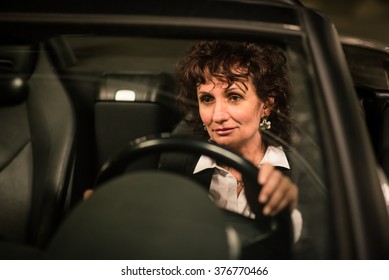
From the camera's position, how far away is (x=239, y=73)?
1.61m

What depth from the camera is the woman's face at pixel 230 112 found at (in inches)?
60.5

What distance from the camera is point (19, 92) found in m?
1.57

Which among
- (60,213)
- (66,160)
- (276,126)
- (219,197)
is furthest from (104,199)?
(276,126)

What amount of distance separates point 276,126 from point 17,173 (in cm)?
89

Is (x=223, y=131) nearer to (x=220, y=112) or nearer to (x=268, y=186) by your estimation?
(x=220, y=112)

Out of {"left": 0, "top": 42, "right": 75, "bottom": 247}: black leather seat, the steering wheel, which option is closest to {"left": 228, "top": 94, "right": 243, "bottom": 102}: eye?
the steering wheel

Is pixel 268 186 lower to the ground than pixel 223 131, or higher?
lower

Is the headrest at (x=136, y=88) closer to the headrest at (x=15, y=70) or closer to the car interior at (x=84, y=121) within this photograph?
the car interior at (x=84, y=121)

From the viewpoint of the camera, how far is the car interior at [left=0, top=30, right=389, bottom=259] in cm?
114

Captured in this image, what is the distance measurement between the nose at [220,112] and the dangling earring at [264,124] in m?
0.18

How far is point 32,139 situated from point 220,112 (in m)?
0.68

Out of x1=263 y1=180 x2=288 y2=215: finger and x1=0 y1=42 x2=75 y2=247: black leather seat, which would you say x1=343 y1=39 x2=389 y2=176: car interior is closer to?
x1=263 y1=180 x2=288 y2=215: finger

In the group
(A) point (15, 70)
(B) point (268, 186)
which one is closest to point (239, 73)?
(B) point (268, 186)

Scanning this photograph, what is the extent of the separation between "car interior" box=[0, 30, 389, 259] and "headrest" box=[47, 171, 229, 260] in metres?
0.03
